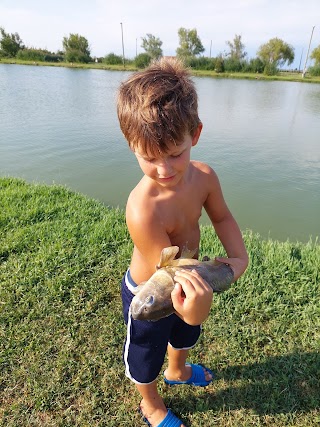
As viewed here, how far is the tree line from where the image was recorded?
157 ft

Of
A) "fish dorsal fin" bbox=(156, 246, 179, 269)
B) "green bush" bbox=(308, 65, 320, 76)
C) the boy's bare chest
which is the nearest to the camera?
"fish dorsal fin" bbox=(156, 246, 179, 269)

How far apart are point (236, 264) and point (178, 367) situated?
96 cm

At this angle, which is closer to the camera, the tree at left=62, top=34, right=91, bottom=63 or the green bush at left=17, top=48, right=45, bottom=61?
the green bush at left=17, top=48, right=45, bottom=61

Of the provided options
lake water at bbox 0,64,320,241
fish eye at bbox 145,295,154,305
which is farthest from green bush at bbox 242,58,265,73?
fish eye at bbox 145,295,154,305

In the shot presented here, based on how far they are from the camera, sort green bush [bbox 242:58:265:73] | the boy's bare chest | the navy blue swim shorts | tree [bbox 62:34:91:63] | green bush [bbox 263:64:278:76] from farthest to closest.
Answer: tree [bbox 62:34:91:63]
green bush [bbox 242:58:265:73]
green bush [bbox 263:64:278:76]
the navy blue swim shorts
the boy's bare chest

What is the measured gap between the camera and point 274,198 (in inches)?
234

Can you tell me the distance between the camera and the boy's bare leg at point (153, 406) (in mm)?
2070

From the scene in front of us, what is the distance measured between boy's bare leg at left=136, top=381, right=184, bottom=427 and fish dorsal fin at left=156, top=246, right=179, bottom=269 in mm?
999

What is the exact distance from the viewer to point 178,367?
228 cm

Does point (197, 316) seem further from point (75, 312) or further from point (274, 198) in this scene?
point (274, 198)

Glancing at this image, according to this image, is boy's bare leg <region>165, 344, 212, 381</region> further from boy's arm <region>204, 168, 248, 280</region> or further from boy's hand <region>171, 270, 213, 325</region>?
boy's hand <region>171, 270, 213, 325</region>

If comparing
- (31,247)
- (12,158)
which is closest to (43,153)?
(12,158)

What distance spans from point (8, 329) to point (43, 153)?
5.75m

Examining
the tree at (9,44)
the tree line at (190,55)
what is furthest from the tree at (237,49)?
the tree at (9,44)
